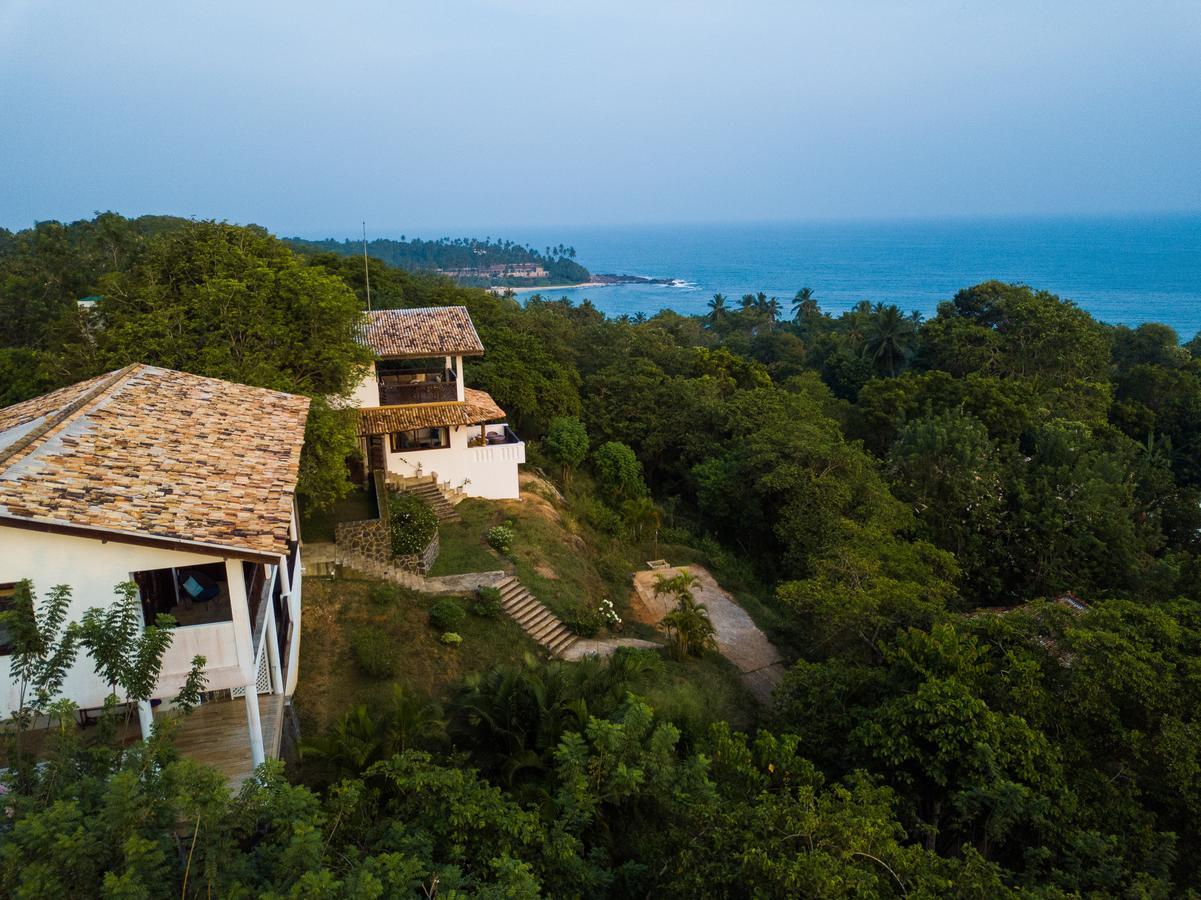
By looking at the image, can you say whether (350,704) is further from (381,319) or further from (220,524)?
(381,319)

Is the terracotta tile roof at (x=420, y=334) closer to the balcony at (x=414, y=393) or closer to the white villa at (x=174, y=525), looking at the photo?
the balcony at (x=414, y=393)

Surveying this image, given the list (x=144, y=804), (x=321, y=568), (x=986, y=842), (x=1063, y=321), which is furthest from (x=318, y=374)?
(x=1063, y=321)

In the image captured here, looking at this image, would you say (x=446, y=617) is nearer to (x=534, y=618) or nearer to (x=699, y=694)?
(x=534, y=618)

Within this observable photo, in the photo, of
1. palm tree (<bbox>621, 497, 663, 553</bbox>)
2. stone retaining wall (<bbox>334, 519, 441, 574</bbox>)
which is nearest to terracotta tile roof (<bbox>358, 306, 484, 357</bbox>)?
stone retaining wall (<bbox>334, 519, 441, 574</bbox>)

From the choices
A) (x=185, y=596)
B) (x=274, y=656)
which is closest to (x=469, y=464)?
(x=274, y=656)

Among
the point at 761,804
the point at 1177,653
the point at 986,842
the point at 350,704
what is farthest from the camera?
the point at 350,704

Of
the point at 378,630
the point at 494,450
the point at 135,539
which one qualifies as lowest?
the point at 378,630
